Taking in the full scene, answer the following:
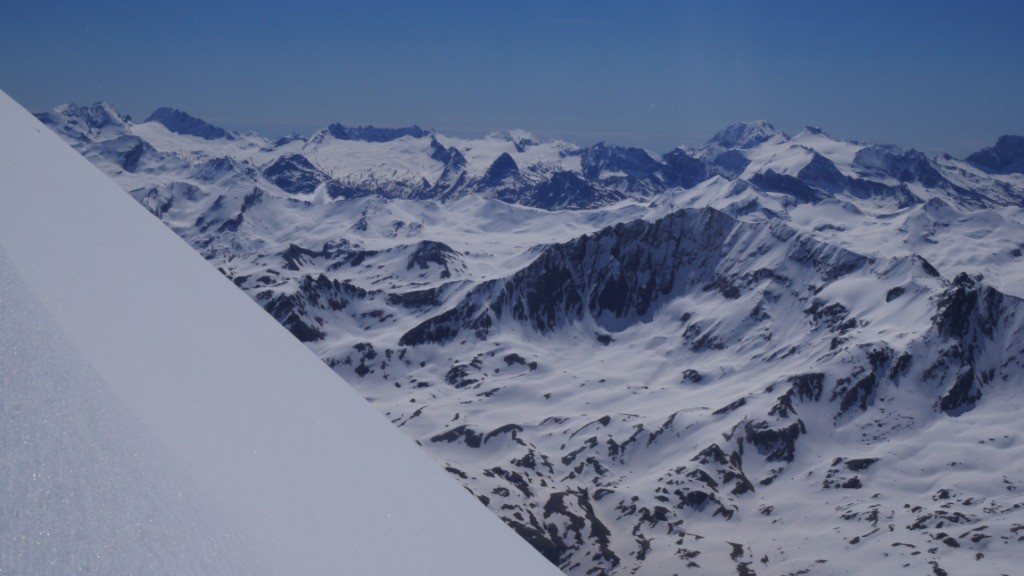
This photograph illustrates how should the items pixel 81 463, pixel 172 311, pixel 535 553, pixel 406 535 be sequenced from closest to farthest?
pixel 81 463 < pixel 406 535 < pixel 172 311 < pixel 535 553

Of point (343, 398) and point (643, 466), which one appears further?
point (643, 466)

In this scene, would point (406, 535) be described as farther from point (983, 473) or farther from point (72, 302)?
point (983, 473)

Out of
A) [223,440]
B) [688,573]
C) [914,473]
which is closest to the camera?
[223,440]

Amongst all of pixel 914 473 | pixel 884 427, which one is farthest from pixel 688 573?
pixel 884 427

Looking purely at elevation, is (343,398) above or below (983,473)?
above

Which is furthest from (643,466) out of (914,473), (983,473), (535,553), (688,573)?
(535,553)

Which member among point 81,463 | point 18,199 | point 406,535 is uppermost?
point 18,199

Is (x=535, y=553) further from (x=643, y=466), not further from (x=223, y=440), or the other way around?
(x=643, y=466)
